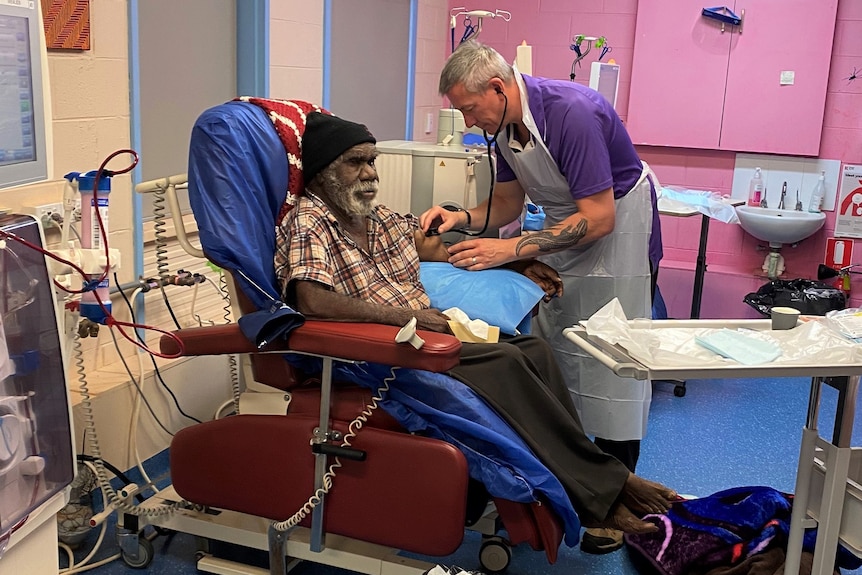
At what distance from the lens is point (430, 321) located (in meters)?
2.10

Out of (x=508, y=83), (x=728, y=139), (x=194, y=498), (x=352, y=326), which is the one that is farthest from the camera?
(x=728, y=139)

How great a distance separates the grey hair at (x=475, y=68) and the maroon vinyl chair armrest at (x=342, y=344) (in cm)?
85

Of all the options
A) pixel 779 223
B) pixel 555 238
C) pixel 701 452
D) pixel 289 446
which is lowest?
pixel 701 452

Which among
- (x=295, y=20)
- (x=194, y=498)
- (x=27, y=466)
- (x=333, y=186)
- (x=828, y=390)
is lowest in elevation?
(x=828, y=390)

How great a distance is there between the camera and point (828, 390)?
397cm

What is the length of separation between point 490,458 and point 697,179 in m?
3.69

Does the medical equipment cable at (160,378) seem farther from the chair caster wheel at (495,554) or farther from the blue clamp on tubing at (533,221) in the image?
the blue clamp on tubing at (533,221)

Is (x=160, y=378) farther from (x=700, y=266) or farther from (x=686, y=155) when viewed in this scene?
(x=686, y=155)

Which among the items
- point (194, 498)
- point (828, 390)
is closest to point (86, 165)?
point (194, 498)

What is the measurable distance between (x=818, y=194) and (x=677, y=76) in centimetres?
103

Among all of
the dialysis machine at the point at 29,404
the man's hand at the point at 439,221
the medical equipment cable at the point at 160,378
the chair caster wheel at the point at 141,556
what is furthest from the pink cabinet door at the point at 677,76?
the dialysis machine at the point at 29,404

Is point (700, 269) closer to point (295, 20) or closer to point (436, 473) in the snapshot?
point (295, 20)

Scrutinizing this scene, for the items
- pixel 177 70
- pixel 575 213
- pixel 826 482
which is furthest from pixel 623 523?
pixel 177 70

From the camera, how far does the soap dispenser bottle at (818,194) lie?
16.1 feet
